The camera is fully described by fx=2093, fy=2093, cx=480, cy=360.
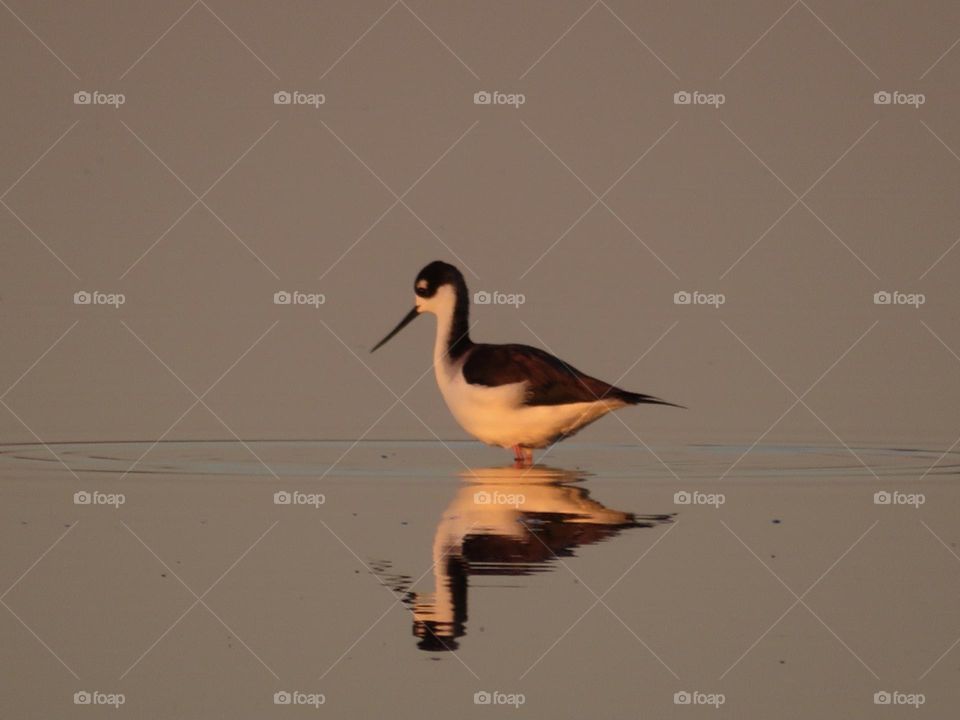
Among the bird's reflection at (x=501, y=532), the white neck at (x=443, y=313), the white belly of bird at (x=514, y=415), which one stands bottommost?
the bird's reflection at (x=501, y=532)

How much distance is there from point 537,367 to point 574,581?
16.0ft

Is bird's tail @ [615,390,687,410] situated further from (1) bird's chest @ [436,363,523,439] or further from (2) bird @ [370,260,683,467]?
(1) bird's chest @ [436,363,523,439]

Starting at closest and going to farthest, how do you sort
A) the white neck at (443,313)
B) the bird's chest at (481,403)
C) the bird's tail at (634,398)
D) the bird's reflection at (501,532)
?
the bird's reflection at (501,532) → the bird's tail at (634,398) → the bird's chest at (481,403) → the white neck at (443,313)

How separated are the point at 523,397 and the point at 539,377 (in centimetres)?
20

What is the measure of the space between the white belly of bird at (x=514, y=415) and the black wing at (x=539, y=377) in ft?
0.16

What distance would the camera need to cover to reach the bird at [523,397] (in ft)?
50.1

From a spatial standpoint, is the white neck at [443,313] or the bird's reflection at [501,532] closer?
the bird's reflection at [501,532]

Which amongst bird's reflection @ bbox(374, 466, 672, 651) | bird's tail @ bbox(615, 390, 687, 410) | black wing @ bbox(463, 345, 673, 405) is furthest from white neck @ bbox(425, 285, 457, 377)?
bird's reflection @ bbox(374, 466, 672, 651)

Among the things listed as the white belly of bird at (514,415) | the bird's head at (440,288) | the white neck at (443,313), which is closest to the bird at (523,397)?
the white belly of bird at (514,415)

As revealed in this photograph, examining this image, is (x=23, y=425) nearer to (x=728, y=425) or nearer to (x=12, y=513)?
(x=12, y=513)

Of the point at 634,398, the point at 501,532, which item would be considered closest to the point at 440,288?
the point at 634,398

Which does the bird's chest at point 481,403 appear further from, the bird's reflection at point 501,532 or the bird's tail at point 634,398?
the bird's reflection at point 501,532

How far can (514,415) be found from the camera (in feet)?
50.4

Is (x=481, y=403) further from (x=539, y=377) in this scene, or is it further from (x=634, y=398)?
(x=634, y=398)
